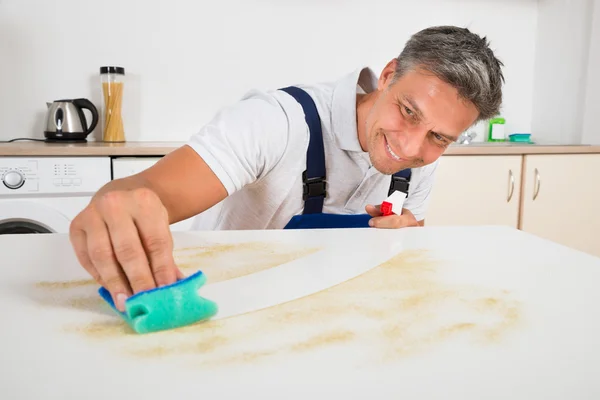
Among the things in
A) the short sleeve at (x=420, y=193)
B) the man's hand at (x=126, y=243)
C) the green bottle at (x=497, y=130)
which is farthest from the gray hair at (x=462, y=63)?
the green bottle at (x=497, y=130)

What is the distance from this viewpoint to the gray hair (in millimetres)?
1101

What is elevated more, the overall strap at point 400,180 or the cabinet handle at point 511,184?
the overall strap at point 400,180

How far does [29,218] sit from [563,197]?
7.13ft

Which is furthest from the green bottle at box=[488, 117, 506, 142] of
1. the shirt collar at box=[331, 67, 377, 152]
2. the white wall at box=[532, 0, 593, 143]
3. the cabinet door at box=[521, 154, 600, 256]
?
the shirt collar at box=[331, 67, 377, 152]

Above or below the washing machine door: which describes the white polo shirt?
above

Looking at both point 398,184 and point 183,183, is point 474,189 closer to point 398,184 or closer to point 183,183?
point 398,184

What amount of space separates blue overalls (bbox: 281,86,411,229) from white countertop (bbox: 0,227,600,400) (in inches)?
17.8

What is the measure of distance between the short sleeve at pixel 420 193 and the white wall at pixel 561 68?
5.42 feet

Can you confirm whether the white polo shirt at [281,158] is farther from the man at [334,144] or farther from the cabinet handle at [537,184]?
the cabinet handle at [537,184]

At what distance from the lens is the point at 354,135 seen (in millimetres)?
1310

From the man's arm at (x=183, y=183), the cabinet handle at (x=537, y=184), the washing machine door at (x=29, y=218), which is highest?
the man's arm at (x=183, y=183)

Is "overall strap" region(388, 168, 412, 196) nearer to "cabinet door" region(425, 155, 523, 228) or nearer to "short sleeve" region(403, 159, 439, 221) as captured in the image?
"short sleeve" region(403, 159, 439, 221)

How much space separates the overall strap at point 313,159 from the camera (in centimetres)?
126

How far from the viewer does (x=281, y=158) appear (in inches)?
47.8
